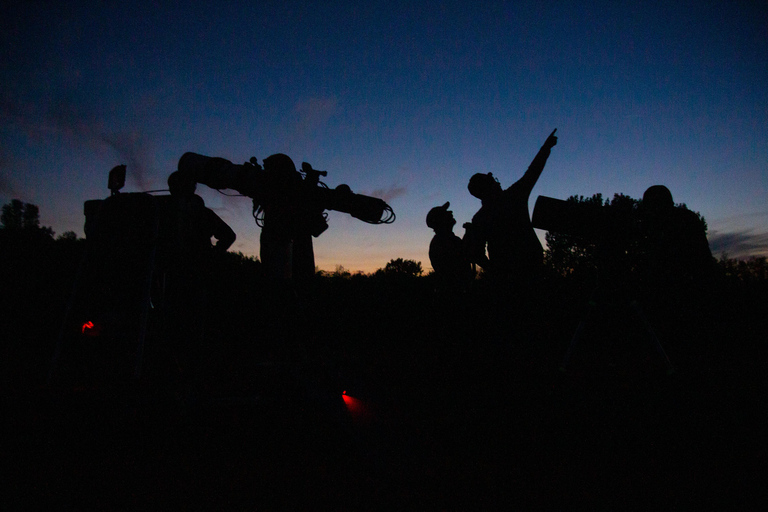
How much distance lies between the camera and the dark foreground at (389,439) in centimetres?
141

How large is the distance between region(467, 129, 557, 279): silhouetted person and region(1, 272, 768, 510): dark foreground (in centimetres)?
40

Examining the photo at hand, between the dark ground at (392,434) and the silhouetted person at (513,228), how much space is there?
1.13 feet

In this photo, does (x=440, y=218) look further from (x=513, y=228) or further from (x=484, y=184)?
(x=513, y=228)

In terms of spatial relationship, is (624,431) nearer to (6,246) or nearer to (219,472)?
(219,472)

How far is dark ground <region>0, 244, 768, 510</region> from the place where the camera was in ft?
4.64

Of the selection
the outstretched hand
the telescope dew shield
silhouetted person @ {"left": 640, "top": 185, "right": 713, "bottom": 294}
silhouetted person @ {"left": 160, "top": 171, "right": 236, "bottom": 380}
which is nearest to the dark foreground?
silhouetted person @ {"left": 160, "top": 171, "right": 236, "bottom": 380}

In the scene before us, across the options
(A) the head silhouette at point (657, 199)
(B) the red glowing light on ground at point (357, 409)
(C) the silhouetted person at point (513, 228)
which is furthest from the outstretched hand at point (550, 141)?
(B) the red glowing light on ground at point (357, 409)

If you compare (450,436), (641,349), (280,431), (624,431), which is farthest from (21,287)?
(641,349)

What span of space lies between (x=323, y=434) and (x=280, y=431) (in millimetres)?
288

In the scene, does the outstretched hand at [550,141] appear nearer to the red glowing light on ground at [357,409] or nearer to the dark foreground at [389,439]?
the dark foreground at [389,439]

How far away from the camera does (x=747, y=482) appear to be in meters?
1.52

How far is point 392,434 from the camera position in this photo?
191 centimetres

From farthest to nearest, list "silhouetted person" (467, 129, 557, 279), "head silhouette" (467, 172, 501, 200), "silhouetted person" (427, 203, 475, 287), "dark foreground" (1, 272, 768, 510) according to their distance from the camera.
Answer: "silhouetted person" (427, 203, 475, 287), "head silhouette" (467, 172, 501, 200), "silhouetted person" (467, 129, 557, 279), "dark foreground" (1, 272, 768, 510)

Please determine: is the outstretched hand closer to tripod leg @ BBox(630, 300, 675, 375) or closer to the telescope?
tripod leg @ BBox(630, 300, 675, 375)
